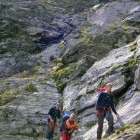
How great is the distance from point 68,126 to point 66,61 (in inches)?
758

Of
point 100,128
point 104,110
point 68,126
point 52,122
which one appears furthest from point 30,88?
point 100,128

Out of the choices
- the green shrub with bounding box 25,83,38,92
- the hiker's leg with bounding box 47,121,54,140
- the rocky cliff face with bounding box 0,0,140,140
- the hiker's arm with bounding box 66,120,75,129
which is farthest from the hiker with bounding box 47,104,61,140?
the green shrub with bounding box 25,83,38,92

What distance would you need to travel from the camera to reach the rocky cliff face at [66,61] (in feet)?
116

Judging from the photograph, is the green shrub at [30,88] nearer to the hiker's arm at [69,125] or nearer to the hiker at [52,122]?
the hiker at [52,122]

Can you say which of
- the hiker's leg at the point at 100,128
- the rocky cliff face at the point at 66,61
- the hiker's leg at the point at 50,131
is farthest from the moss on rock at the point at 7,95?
the hiker's leg at the point at 100,128

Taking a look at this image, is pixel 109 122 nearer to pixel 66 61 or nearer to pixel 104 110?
pixel 104 110

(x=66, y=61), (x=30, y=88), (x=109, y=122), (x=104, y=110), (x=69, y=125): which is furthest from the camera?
(x=66, y=61)

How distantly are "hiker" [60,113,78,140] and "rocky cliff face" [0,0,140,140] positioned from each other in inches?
68.5

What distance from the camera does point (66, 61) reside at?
4794 cm

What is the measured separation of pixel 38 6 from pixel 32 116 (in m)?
27.2

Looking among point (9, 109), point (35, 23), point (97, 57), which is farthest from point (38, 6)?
point (9, 109)

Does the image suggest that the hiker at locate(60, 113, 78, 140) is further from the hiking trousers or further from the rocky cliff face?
the rocky cliff face

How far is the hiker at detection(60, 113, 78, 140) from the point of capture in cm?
2909

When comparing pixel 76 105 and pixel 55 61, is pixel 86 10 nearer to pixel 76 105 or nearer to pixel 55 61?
pixel 55 61
